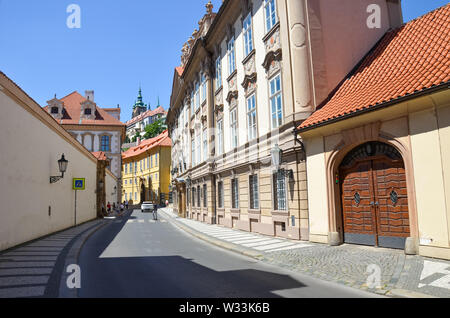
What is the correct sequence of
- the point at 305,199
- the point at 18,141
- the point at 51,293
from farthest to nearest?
the point at 305,199, the point at 18,141, the point at 51,293

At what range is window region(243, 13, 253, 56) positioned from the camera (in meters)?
16.7

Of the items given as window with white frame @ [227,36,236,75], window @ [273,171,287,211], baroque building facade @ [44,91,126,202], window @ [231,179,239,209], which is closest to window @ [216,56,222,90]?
window with white frame @ [227,36,236,75]

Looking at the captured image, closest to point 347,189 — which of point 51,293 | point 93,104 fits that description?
point 51,293

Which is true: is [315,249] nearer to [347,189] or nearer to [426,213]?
[347,189]

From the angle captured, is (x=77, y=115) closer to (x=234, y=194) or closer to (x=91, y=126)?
(x=91, y=126)

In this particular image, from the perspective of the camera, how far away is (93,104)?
5347 cm

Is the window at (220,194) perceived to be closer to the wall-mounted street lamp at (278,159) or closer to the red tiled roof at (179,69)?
the wall-mounted street lamp at (278,159)

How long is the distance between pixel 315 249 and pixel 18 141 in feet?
33.8

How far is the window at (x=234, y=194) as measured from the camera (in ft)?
61.1

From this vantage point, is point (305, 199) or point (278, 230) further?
point (278, 230)

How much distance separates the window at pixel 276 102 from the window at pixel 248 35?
323 centimetres

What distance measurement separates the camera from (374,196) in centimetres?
1002

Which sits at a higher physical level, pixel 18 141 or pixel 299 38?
pixel 299 38

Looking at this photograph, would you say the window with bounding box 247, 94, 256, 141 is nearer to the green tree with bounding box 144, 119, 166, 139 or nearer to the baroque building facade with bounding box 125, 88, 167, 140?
the green tree with bounding box 144, 119, 166, 139
